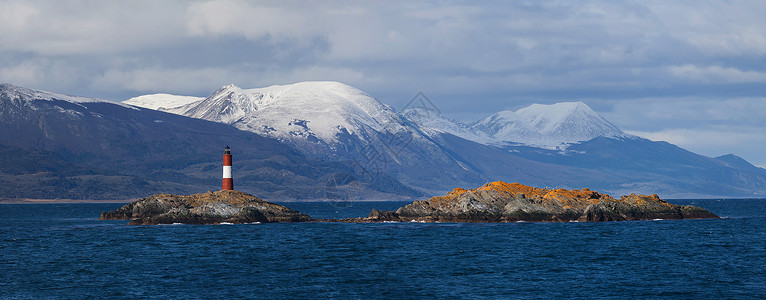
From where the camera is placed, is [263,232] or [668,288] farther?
[263,232]

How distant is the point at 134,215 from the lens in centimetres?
15812

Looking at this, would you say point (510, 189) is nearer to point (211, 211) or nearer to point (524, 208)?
point (524, 208)

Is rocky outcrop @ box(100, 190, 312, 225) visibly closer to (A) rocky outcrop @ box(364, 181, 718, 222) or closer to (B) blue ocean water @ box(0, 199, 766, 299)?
(B) blue ocean water @ box(0, 199, 766, 299)

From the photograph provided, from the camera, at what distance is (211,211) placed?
14525 centimetres

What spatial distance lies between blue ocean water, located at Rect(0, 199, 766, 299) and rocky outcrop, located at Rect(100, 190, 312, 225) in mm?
8165

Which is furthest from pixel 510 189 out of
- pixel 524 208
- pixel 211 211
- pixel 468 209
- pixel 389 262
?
pixel 389 262

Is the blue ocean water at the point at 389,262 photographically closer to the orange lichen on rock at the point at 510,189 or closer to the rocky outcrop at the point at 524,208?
the rocky outcrop at the point at 524,208

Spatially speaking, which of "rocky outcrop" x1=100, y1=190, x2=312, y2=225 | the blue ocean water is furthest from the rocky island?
A: the blue ocean water

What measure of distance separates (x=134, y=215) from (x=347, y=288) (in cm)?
9449

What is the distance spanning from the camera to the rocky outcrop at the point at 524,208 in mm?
144250

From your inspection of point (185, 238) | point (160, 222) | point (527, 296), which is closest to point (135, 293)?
point (527, 296)

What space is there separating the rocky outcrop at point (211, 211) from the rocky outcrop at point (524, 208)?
1639 centimetres

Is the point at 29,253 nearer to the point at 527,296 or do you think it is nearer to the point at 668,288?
the point at 527,296

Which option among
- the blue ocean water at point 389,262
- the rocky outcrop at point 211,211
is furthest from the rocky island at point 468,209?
the blue ocean water at point 389,262
